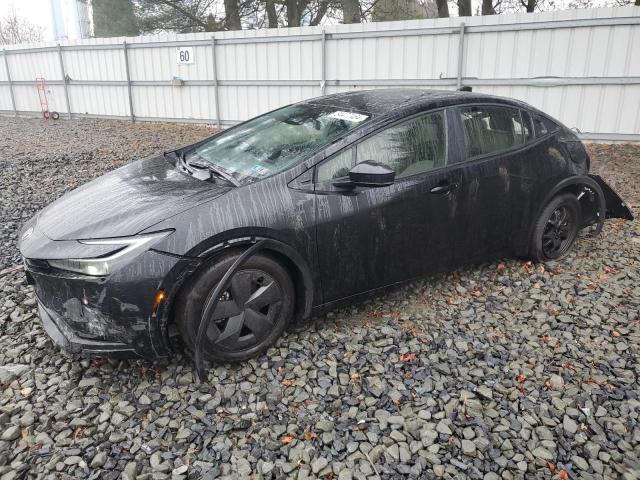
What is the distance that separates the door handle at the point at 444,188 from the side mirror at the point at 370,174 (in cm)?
53

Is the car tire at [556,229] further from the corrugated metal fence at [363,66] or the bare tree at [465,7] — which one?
the bare tree at [465,7]

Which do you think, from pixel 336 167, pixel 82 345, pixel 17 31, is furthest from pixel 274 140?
pixel 17 31

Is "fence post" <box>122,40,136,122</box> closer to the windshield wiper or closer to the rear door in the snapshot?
the windshield wiper

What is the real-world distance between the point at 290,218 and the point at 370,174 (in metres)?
0.53

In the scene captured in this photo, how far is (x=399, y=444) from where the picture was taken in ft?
7.92

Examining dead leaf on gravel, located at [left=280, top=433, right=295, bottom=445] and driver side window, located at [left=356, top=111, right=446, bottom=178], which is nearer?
dead leaf on gravel, located at [left=280, top=433, right=295, bottom=445]

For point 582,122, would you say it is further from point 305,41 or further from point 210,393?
point 210,393

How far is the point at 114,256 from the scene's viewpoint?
255 cm

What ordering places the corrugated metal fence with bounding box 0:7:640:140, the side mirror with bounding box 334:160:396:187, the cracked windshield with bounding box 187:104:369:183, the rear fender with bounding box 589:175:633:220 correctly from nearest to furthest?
the side mirror with bounding box 334:160:396:187, the cracked windshield with bounding box 187:104:369:183, the rear fender with bounding box 589:175:633:220, the corrugated metal fence with bounding box 0:7:640:140

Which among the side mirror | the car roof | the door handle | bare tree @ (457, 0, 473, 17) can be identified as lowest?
the door handle

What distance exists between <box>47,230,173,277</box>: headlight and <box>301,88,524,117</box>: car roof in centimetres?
167

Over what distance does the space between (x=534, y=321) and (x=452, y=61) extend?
23.7 ft

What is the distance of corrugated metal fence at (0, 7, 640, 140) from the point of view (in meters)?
8.58

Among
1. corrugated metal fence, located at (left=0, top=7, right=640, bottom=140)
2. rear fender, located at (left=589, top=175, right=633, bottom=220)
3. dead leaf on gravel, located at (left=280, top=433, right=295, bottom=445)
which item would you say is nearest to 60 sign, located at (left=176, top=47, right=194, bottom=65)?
corrugated metal fence, located at (left=0, top=7, right=640, bottom=140)
